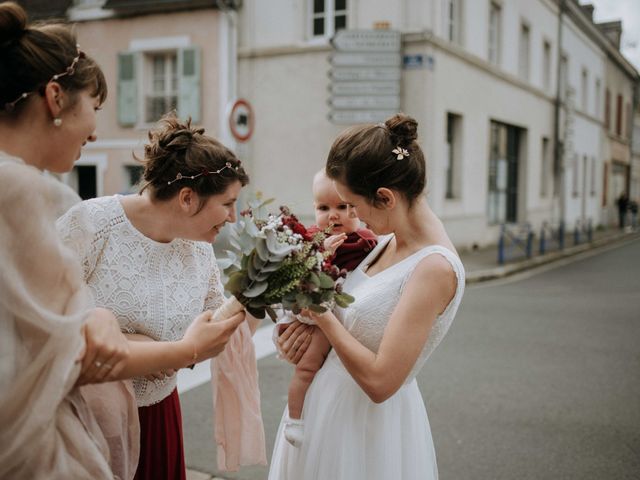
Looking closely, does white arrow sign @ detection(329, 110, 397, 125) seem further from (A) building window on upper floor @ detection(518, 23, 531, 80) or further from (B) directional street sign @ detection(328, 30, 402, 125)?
(A) building window on upper floor @ detection(518, 23, 531, 80)

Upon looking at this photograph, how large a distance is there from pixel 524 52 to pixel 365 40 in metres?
8.86

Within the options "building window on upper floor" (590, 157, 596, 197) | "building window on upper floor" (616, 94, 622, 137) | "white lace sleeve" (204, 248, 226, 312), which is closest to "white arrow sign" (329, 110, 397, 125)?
"white lace sleeve" (204, 248, 226, 312)

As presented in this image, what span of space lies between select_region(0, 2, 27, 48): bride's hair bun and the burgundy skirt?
1.40m

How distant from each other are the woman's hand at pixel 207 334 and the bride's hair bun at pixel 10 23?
0.87 m

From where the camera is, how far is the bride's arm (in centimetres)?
188

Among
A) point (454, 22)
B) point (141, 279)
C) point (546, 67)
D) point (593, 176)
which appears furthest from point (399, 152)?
point (593, 176)

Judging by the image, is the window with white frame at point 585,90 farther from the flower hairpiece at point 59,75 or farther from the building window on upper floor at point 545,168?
the flower hairpiece at point 59,75

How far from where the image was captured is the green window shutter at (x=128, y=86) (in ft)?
50.4

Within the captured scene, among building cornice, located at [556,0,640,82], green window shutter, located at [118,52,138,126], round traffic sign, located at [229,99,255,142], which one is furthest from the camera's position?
building cornice, located at [556,0,640,82]

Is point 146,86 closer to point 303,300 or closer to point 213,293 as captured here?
point 213,293

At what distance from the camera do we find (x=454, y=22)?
15203 millimetres

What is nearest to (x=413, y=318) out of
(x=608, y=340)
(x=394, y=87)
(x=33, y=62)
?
(x=33, y=62)

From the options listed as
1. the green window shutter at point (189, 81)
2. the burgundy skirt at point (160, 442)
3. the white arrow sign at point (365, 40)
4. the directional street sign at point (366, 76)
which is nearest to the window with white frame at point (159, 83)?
the green window shutter at point (189, 81)

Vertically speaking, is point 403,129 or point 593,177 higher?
point 593,177
